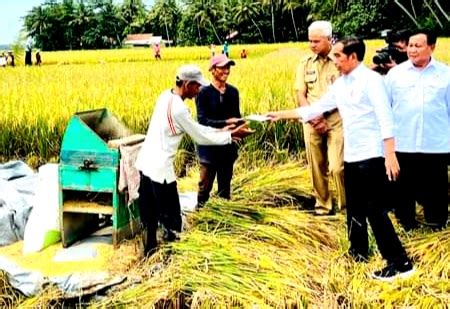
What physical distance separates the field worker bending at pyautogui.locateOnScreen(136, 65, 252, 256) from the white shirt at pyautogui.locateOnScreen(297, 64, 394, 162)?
29.8 inches

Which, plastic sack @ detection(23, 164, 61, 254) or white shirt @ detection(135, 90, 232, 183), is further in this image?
plastic sack @ detection(23, 164, 61, 254)

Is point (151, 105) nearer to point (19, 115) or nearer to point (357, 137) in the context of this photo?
point (19, 115)

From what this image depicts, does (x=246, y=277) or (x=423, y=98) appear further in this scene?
(x=423, y=98)

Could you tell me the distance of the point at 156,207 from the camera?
3.75m

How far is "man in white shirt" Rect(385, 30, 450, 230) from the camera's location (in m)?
3.72

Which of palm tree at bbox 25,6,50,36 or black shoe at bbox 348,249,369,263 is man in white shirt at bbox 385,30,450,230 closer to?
black shoe at bbox 348,249,369,263

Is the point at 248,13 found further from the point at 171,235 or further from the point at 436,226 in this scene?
the point at 171,235

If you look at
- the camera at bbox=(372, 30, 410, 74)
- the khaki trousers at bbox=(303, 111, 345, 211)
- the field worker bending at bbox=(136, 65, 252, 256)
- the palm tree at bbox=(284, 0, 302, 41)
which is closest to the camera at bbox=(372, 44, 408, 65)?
the camera at bbox=(372, 30, 410, 74)

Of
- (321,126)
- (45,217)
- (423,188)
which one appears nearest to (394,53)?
(321,126)

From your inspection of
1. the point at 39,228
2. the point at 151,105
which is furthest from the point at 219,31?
the point at 39,228

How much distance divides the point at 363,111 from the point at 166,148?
3.48 ft

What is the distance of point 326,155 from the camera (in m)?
4.64

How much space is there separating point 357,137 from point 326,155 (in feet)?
4.29

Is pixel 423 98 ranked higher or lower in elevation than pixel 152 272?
higher
